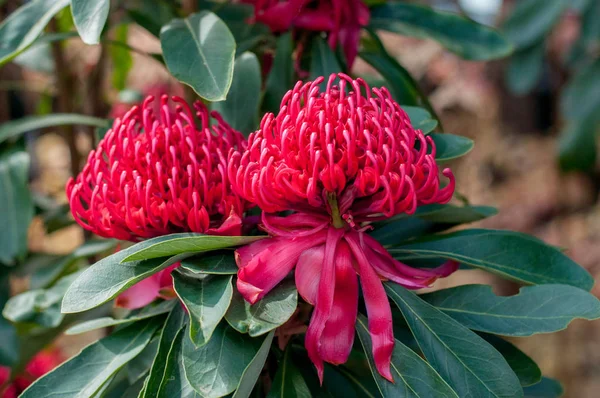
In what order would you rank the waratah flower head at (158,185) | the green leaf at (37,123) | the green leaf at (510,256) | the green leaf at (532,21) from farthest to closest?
the green leaf at (532,21) < the green leaf at (37,123) < the green leaf at (510,256) < the waratah flower head at (158,185)

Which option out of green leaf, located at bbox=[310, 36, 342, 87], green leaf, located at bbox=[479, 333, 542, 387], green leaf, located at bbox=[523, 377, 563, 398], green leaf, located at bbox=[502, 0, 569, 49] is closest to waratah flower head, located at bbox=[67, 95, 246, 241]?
green leaf, located at bbox=[310, 36, 342, 87]

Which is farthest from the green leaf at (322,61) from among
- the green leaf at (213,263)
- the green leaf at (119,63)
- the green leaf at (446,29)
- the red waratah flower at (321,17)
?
the green leaf at (119,63)

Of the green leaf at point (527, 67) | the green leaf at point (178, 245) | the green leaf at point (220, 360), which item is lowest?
the green leaf at point (527, 67)

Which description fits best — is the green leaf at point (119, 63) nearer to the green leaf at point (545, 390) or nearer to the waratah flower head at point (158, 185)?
the waratah flower head at point (158, 185)

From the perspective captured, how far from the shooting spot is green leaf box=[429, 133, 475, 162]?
95 centimetres

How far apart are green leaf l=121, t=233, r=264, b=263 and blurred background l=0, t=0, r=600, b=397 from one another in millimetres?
1661

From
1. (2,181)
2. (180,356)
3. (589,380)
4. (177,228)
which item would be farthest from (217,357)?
(589,380)

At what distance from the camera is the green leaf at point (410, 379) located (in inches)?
29.8

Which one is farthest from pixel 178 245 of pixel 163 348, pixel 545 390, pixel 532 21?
pixel 532 21

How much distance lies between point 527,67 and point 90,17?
82.3 inches

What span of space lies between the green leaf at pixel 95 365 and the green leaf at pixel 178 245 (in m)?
0.18

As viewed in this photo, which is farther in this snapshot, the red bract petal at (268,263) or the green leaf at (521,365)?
the green leaf at (521,365)

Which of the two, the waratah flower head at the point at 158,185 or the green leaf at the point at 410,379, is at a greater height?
the waratah flower head at the point at 158,185

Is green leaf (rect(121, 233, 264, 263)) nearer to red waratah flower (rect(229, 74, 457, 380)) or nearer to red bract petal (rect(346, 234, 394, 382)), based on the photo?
red waratah flower (rect(229, 74, 457, 380))
